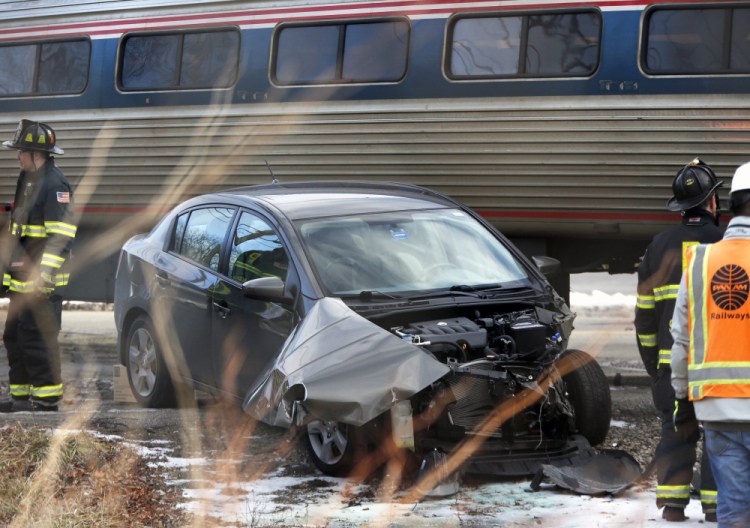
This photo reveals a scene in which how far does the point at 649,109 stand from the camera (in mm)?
10453

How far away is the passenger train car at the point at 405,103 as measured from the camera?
412 inches

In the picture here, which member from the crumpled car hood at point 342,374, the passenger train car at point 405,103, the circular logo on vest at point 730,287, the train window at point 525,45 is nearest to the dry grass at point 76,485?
the crumpled car hood at point 342,374

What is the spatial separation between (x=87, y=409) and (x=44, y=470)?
264cm

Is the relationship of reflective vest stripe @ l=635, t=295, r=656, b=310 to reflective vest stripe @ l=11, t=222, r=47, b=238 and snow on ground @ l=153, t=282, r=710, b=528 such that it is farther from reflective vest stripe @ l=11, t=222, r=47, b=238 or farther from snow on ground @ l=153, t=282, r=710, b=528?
reflective vest stripe @ l=11, t=222, r=47, b=238

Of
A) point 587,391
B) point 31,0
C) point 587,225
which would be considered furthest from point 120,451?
point 31,0

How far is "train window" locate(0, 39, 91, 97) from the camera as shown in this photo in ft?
44.4

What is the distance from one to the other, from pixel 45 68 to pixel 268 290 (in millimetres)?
7389

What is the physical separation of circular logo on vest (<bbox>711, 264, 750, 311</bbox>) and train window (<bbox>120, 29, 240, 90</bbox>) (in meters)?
8.21

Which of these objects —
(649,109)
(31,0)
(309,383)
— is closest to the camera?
(309,383)

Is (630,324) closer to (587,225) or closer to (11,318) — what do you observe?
(587,225)

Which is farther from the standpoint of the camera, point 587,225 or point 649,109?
point 587,225

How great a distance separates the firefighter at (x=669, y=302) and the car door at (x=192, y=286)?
9.71ft

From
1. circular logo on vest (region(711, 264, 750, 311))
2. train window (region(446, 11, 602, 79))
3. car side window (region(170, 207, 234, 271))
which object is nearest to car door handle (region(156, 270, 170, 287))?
car side window (region(170, 207, 234, 271))

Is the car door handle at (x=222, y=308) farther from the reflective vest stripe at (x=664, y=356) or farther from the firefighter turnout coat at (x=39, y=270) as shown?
the reflective vest stripe at (x=664, y=356)
